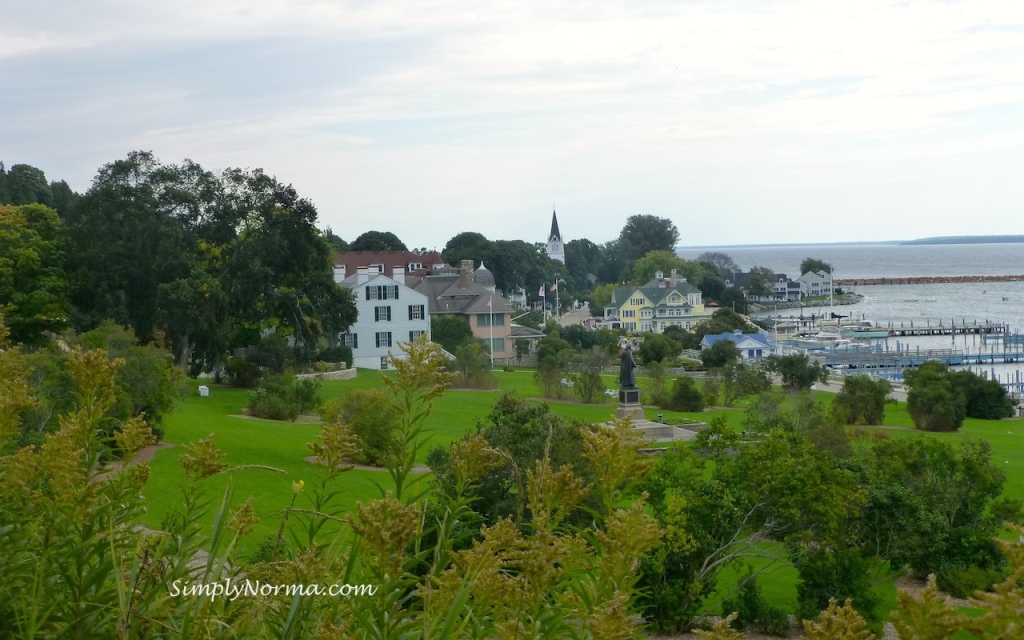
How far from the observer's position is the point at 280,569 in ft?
12.5

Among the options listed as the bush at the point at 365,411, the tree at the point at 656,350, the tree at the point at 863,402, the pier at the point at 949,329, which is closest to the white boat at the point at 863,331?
the pier at the point at 949,329

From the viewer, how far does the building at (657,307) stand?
342 feet

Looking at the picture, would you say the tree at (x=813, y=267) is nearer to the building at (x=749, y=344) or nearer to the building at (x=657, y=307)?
the building at (x=657, y=307)

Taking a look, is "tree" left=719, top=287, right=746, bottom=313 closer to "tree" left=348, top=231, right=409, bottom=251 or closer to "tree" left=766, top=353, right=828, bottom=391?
"tree" left=348, top=231, right=409, bottom=251

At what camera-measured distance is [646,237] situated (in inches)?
6570

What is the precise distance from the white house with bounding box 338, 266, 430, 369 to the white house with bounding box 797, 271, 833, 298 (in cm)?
12316

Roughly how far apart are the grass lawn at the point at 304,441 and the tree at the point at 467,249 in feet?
206

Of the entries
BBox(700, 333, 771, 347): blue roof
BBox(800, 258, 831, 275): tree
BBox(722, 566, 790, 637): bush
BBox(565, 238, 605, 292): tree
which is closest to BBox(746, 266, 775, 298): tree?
Result: BBox(800, 258, 831, 275): tree

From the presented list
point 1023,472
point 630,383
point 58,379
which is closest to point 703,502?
point 58,379

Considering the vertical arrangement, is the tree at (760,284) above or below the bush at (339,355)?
above

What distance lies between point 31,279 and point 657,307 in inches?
2835

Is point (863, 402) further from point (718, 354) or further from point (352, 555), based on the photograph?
point (352, 555)

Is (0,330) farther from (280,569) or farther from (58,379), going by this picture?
(58,379)

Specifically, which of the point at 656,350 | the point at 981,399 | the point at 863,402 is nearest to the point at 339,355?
the point at 656,350
